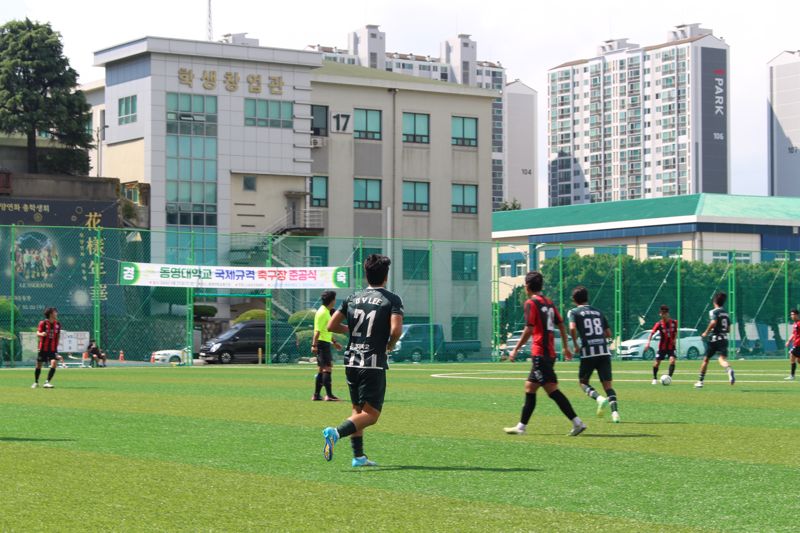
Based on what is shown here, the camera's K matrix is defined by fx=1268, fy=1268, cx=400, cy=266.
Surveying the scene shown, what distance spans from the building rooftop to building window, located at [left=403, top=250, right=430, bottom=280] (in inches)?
1598

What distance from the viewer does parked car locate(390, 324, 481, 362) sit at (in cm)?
5188

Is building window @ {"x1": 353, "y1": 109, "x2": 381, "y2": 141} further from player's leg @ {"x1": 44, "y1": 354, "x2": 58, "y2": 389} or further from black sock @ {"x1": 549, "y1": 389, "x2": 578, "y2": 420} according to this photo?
black sock @ {"x1": 549, "y1": 389, "x2": 578, "y2": 420}

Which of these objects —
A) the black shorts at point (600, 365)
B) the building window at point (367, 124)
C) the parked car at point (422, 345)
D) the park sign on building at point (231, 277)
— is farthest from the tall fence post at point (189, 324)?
the black shorts at point (600, 365)

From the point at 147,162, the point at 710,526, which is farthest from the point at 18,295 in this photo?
the point at 710,526

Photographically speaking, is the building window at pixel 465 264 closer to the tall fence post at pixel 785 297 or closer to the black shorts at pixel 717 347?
the tall fence post at pixel 785 297

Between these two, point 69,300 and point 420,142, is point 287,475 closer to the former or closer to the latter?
point 69,300

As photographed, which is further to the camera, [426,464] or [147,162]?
[147,162]

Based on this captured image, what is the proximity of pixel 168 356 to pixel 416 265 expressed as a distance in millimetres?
13454

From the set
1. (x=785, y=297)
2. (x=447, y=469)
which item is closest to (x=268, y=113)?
(x=785, y=297)

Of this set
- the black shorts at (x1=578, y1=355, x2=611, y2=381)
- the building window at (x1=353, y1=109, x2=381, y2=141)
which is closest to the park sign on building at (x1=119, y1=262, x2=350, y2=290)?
the building window at (x1=353, y1=109, x2=381, y2=141)

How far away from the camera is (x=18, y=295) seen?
4519 cm

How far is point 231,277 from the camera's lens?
49031 millimetres

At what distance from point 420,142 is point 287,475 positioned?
6896cm

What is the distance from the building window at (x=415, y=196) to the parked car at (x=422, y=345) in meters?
27.1
